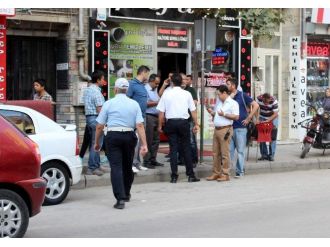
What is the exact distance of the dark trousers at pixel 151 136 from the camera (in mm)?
12719

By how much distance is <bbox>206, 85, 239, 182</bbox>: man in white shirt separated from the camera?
Result: 1191 centimetres

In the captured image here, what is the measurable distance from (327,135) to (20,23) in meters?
7.29

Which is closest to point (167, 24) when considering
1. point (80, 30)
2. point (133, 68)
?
point (133, 68)

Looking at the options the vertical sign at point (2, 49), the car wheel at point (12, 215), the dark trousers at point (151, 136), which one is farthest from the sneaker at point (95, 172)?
the car wheel at point (12, 215)

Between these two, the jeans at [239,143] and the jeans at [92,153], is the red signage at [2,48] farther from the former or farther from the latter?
the jeans at [239,143]

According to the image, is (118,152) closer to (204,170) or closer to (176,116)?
(176,116)

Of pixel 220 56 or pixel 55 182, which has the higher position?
pixel 220 56

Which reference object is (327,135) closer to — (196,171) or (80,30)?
(196,171)

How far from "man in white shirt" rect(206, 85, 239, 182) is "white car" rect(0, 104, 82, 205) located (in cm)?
304

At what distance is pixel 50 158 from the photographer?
962 centimetres

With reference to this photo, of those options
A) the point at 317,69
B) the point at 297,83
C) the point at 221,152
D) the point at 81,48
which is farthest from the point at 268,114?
the point at 317,69

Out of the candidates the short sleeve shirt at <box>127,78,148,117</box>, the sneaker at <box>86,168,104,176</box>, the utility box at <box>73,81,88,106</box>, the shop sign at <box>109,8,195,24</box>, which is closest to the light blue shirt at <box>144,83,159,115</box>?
the short sleeve shirt at <box>127,78,148,117</box>

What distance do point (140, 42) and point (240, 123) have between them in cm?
449

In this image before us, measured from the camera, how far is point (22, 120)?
9.55 meters
